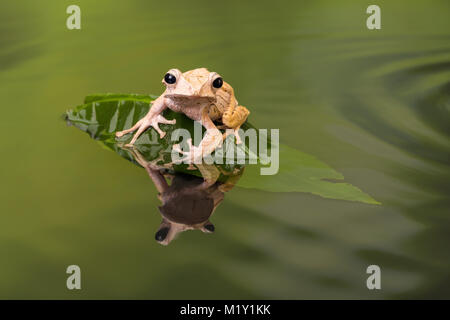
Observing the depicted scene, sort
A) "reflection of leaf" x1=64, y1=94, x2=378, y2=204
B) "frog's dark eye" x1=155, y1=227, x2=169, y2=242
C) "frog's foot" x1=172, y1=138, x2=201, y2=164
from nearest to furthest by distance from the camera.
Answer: "frog's dark eye" x1=155, y1=227, x2=169, y2=242 < "reflection of leaf" x1=64, y1=94, x2=378, y2=204 < "frog's foot" x1=172, y1=138, x2=201, y2=164

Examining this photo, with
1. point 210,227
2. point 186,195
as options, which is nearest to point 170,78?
point 186,195

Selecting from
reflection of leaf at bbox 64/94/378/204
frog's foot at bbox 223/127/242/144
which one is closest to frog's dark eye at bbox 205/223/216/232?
reflection of leaf at bbox 64/94/378/204

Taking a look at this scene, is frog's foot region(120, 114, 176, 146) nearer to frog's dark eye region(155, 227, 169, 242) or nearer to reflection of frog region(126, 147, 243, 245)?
reflection of frog region(126, 147, 243, 245)

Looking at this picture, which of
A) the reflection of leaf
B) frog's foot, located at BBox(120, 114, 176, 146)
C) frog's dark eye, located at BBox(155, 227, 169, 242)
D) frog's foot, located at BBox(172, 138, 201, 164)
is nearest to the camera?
frog's dark eye, located at BBox(155, 227, 169, 242)

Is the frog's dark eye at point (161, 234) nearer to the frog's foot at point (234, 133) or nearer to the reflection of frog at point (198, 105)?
the reflection of frog at point (198, 105)

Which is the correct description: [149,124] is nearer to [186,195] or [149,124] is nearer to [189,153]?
[189,153]

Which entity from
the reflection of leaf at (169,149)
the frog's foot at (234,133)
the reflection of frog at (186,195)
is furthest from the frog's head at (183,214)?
the frog's foot at (234,133)
